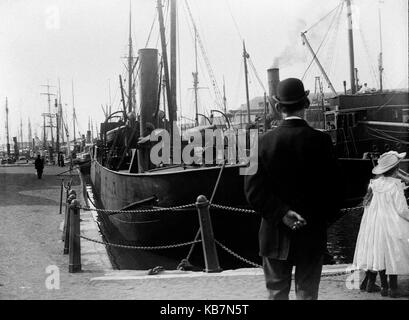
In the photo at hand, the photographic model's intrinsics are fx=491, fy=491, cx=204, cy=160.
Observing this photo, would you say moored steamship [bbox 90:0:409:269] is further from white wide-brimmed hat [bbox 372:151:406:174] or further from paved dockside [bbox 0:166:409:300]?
white wide-brimmed hat [bbox 372:151:406:174]

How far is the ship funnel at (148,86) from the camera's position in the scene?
1374cm

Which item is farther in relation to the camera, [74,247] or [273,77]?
[273,77]

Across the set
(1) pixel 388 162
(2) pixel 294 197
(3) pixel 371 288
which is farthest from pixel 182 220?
(2) pixel 294 197

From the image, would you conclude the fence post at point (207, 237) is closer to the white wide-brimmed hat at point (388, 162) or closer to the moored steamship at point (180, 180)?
the moored steamship at point (180, 180)

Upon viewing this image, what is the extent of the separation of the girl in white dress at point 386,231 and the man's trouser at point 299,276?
179 cm

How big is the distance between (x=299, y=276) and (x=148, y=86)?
1118 cm

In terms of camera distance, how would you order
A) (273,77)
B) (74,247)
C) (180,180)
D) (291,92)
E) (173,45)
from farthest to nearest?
(273,77) → (173,45) → (180,180) → (74,247) → (291,92)

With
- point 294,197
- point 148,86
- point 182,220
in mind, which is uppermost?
point 148,86

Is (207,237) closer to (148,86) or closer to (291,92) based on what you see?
(291,92)

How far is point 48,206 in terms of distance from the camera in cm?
1450

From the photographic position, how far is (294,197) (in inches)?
124

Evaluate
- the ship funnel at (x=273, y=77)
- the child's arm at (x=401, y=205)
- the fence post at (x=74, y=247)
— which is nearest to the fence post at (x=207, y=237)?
the fence post at (x=74, y=247)
